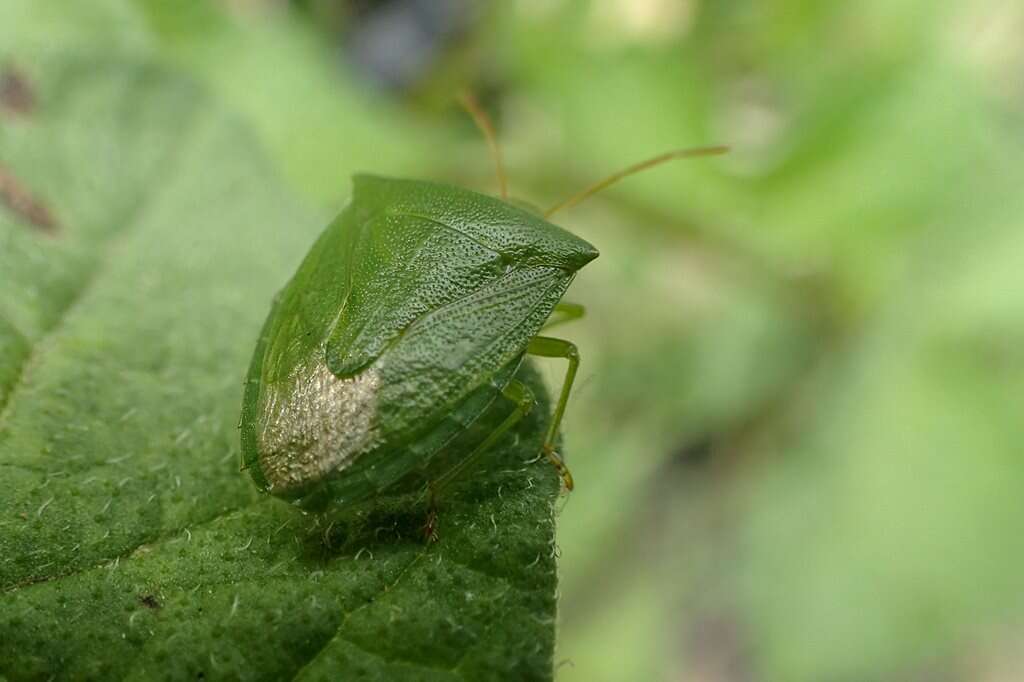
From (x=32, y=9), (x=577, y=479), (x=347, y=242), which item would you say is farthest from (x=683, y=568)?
(x=32, y=9)

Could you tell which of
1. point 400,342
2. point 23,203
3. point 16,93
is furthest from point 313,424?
point 16,93

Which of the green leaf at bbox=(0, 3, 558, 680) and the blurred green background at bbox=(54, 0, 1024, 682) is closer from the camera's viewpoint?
the green leaf at bbox=(0, 3, 558, 680)

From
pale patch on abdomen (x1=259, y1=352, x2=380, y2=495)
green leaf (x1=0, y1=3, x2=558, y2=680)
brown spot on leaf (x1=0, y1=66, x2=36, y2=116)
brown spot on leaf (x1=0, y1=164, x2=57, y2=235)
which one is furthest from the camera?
brown spot on leaf (x1=0, y1=66, x2=36, y2=116)

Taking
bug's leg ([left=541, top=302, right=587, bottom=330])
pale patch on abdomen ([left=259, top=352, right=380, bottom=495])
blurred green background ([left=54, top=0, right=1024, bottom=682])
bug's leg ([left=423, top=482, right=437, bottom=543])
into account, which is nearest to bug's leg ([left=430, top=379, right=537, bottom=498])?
bug's leg ([left=423, top=482, right=437, bottom=543])

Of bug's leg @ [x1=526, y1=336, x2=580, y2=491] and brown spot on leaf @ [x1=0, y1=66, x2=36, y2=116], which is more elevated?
brown spot on leaf @ [x1=0, y1=66, x2=36, y2=116]

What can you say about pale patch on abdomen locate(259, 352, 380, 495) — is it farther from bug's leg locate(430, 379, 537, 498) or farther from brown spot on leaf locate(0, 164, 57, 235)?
brown spot on leaf locate(0, 164, 57, 235)

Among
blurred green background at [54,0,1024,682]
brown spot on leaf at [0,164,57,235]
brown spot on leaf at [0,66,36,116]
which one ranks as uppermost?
brown spot on leaf at [0,66,36,116]

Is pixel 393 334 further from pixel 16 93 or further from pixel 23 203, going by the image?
pixel 16 93

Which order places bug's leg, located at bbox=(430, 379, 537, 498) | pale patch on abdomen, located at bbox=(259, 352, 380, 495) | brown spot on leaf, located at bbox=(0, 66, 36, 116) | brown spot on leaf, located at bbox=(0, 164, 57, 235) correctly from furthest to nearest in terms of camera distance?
brown spot on leaf, located at bbox=(0, 66, 36, 116), brown spot on leaf, located at bbox=(0, 164, 57, 235), bug's leg, located at bbox=(430, 379, 537, 498), pale patch on abdomen, located at bbox=(259, 352, 380, 495)
